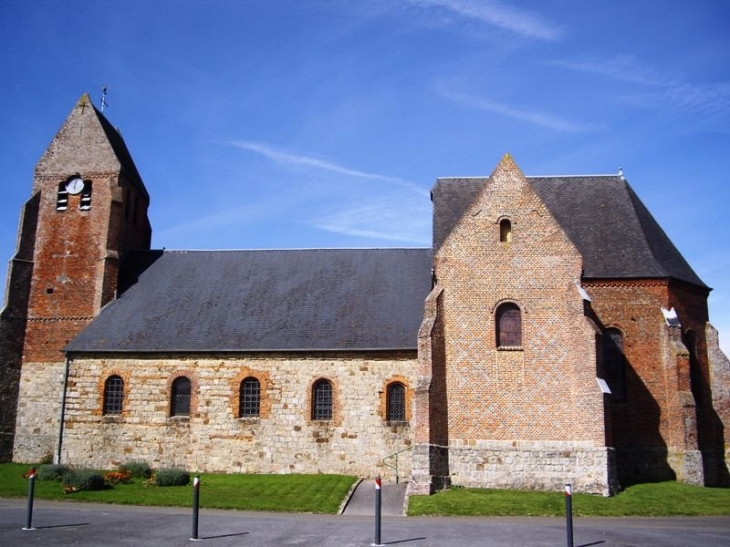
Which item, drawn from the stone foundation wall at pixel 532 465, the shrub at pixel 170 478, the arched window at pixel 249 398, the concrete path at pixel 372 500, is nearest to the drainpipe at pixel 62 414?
the shrub at pixel 170 478

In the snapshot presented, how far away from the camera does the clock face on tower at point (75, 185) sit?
31297 mm

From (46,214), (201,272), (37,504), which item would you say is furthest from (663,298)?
(46,214)

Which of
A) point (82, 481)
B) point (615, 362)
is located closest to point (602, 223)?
point (615, 362)

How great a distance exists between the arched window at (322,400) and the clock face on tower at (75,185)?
14.5 m

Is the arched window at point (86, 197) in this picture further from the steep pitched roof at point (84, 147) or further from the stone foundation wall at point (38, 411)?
the stone foundation wall at point (38, 411)

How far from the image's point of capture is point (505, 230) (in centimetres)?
2355

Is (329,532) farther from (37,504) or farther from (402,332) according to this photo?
(402,332)

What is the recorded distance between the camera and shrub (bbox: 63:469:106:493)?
2033cm

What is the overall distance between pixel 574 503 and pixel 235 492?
971 centimetres

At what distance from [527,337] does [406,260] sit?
8.92 metres

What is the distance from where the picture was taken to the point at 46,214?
31203mm

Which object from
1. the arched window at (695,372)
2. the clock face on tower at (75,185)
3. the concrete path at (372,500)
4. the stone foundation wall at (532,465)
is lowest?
the concrete path at (372,500)

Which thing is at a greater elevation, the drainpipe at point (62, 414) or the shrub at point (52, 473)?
the drainpipe at point (62, 414)

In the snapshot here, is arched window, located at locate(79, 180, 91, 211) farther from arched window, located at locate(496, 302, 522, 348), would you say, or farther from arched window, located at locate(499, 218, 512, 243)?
arched window, located at locate(496, 302, 522, 348)
